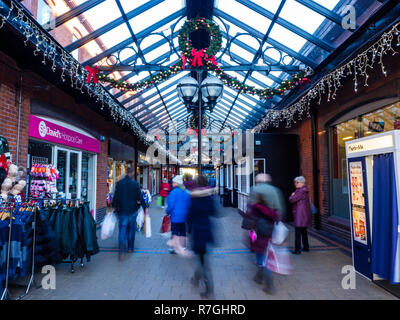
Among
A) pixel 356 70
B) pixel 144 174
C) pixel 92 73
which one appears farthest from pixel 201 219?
pixel 144 174

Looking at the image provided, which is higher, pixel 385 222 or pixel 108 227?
pixel 385 222

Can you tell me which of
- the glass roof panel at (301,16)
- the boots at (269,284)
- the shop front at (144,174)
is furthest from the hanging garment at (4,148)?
the shop front at (144,174)

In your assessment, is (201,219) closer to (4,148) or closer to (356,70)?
(4,148)

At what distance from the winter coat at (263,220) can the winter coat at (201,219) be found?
25.1 inches

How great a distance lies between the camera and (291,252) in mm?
5422

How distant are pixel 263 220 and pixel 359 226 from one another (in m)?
1.82

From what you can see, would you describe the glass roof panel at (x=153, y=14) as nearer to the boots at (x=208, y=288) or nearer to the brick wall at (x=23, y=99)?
the brick wall at (x=23, y=99)

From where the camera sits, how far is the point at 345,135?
6582mm

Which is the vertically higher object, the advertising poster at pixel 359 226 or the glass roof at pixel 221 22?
the glass roof at pixel 221 22

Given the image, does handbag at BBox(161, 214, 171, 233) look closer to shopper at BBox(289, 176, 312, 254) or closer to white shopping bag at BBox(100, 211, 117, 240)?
white shopping bag at BBox(100, 211, 117, 240)

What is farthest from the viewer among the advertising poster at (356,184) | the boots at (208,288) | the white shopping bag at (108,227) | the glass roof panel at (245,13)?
the glass roof panel at (245,13)

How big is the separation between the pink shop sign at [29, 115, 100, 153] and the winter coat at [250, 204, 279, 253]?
14.9 feet

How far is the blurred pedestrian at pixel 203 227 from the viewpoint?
3375 mm

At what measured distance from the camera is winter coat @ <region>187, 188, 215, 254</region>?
3.38 m
